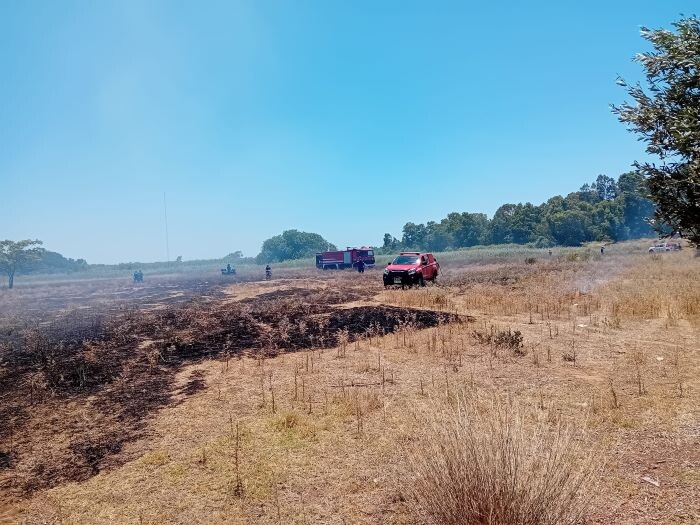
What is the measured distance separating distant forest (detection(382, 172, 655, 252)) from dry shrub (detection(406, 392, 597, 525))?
3913 inches

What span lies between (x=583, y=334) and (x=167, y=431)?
1091 centimetres

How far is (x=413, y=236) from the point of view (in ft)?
437

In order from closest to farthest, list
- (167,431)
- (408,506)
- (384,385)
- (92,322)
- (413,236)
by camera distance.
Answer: (408,506)
(167,431)
(384,385)
(92,322)
(413,236)

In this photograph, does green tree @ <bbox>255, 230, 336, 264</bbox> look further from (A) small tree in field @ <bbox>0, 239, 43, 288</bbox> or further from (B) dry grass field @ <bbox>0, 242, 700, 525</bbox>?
(B) dry grass field @ <bbox>0, 242, 700, 525</bbox>

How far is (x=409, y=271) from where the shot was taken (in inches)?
972

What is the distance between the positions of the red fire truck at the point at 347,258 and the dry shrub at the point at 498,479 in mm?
51179

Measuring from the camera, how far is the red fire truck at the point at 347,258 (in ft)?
183

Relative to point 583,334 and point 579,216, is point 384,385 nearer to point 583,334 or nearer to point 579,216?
point 583,334

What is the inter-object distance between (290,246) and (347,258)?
83.6m

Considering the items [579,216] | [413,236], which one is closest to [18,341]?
[579,216]

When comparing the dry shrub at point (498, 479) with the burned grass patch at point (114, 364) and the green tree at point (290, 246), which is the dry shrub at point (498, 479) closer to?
the burned grass patch at point (114, 364)

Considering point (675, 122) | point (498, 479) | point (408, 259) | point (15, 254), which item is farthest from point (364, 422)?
point (15, 254)

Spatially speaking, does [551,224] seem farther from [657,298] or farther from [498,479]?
[498,479]

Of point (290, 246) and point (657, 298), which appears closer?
point (657, 298)
